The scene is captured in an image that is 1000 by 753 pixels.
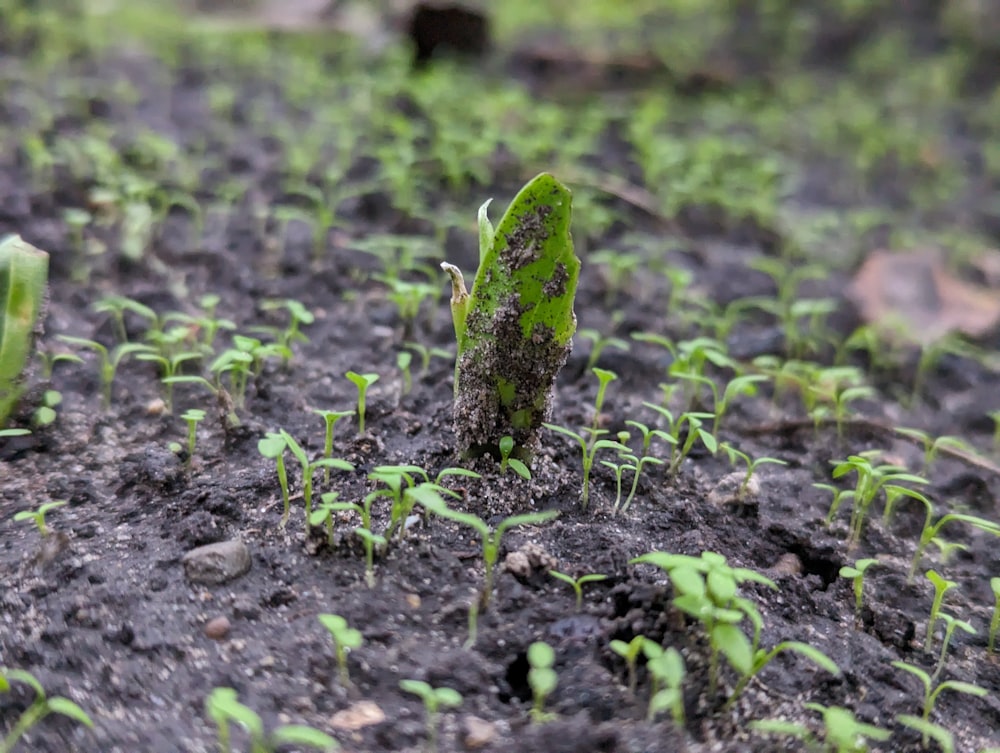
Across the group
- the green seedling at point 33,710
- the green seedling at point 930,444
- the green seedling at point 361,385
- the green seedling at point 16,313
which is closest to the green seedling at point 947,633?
the green seedling at point 930,444

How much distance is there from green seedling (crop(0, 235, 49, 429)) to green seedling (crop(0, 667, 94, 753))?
731 millimetres

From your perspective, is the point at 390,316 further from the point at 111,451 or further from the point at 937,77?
the point at 937,77

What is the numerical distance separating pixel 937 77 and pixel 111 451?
621 cm

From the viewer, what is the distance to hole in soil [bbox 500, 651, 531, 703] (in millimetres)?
1320

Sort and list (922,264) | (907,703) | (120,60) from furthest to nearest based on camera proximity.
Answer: (120,60)
(922,264)
(907,703)

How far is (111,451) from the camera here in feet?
6.25

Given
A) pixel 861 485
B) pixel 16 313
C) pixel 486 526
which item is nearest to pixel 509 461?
pixel 486 526

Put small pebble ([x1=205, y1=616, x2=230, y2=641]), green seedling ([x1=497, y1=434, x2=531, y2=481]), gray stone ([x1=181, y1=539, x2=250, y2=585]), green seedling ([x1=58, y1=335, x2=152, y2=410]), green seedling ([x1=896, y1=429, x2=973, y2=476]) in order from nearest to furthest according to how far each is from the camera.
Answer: small pebble ([x1=205, y1=616, x2=230, y2=641]) → gray stone ([x1=181, y1=539, x2=250, y2=585]) → green seedling ([x1=497, y1=434, x2=531, y2=481]) → green seedling ([x1=58, y1=335, x2=152, y2=410]) → green seedling ([x1=896, y1=429, x2=973, y2=476])

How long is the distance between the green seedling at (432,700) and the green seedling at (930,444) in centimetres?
145

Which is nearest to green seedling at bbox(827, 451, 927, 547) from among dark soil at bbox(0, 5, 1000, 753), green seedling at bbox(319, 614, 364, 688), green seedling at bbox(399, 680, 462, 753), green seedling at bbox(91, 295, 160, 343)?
dark soil at bbox(0, 5, 1000, 753)

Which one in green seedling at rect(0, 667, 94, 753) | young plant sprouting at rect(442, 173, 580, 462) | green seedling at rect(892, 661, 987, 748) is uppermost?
young plant sprouting at rect(442, 173, 580, 462)

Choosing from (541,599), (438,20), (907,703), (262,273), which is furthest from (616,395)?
(438,20)

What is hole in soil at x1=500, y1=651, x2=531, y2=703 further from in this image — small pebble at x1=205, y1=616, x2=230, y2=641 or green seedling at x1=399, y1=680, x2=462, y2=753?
small pebble at x1=205, y1=616, x2=230, y2=641

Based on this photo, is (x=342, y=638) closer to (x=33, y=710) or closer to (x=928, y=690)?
(x=33, y=710)
